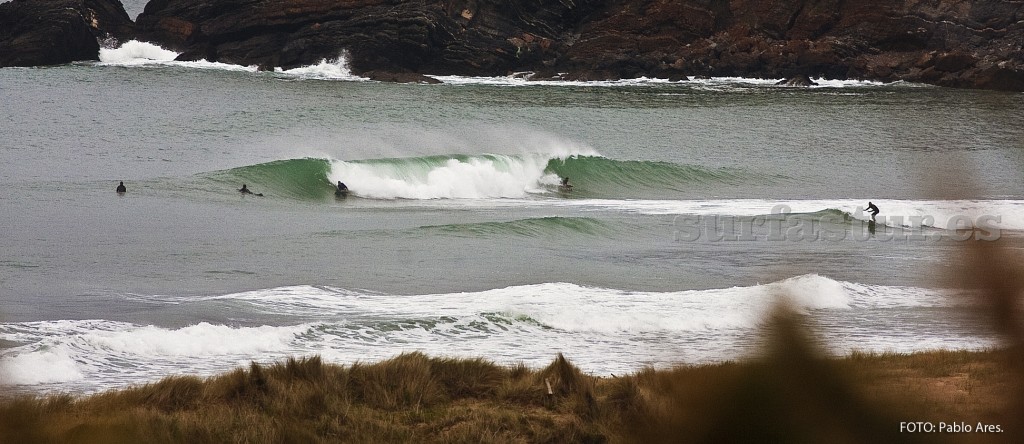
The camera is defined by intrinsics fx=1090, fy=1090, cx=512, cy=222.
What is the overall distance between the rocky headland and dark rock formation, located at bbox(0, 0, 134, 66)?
161mm

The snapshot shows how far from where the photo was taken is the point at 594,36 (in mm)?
80375

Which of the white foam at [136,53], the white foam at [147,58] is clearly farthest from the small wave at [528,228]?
the white foam at [136,53]

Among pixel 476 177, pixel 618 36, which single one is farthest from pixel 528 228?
pixel 618 36

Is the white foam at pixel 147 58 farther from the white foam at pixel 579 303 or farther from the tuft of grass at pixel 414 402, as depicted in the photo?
the tuft of grass at pixel 414 402

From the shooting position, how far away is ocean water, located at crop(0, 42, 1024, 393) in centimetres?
1006

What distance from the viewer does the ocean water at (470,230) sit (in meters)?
10.1

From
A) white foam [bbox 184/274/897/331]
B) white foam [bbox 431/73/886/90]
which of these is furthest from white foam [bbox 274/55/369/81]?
white foam [bbox 184/274/897/331]

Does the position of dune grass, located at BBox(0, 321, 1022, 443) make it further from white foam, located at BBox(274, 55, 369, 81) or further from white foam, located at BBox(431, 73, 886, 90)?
white foam, located at BBox(274, 55, 369, 81)

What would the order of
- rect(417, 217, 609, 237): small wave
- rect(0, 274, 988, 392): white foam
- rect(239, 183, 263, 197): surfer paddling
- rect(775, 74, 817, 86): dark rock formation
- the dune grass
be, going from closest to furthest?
the dune grass → rect(0, 274, 988, 392): white foam → rect(417, 217, 609, 237): small wave → rect(239, 183, 263, 197): surfer paddling → rect(775, 74, 817, 86): dark rock formation

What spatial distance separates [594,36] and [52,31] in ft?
129

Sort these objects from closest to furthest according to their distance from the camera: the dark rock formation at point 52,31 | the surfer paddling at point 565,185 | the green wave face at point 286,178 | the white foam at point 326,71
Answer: the green wave face at point 286,178, the surfer paddling at point 565,185, the white foam at point 326,71, the dark rock formation at point 52,31

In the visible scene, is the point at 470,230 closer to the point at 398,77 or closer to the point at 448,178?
the point at 448,178

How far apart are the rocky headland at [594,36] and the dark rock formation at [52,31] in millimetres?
161

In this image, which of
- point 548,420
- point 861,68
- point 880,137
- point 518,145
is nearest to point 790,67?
point 861,68
